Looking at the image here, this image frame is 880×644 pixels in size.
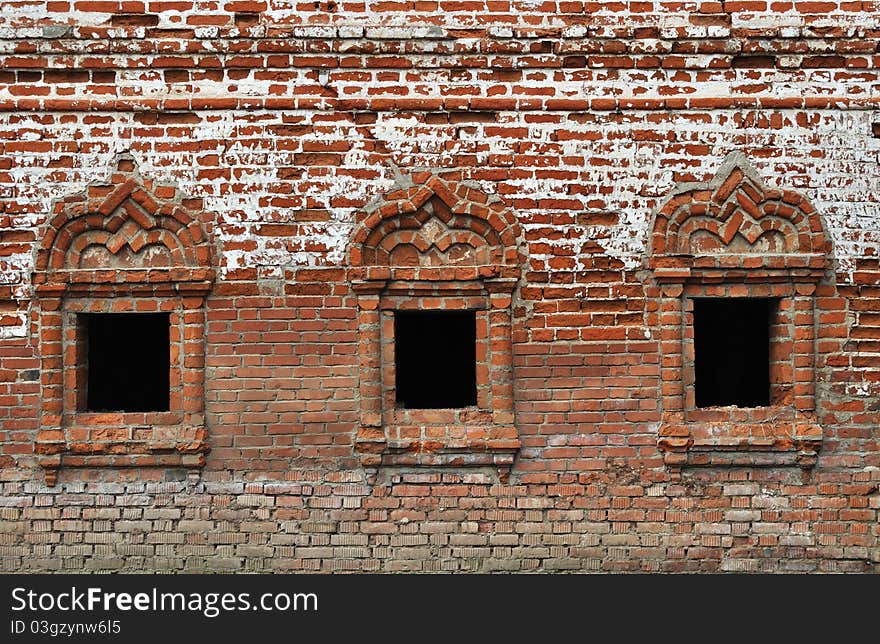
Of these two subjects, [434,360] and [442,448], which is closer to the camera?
[442,448]

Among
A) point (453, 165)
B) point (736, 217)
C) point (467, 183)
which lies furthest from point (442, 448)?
point (736, 217)

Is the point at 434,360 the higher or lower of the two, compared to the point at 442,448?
higher

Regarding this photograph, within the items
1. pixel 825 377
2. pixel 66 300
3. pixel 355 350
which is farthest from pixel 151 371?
pixel 825 377

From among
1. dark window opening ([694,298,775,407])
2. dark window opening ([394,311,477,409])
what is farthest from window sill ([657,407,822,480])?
dark window opening ([394,311,477,409])

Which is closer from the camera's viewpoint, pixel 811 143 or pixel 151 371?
pixel 811 143

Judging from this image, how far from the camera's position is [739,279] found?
604 cm

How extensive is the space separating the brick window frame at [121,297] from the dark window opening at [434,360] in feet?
7.16

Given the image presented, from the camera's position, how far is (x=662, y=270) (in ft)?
19.6

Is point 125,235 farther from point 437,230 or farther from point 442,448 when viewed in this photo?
point 442,448

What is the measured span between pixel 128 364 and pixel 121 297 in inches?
65.0

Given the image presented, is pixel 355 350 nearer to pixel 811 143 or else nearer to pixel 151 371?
pixel 151 371

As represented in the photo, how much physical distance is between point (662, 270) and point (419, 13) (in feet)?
7.77

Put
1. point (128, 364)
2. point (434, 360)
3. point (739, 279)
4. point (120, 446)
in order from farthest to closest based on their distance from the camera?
point (434, 360), point (128, 364), point (739, 279), point (120, 446)

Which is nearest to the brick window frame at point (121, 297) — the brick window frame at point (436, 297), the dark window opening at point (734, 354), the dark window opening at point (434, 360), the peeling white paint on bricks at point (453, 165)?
the peeling white paint on bricks at point (453, 165)
